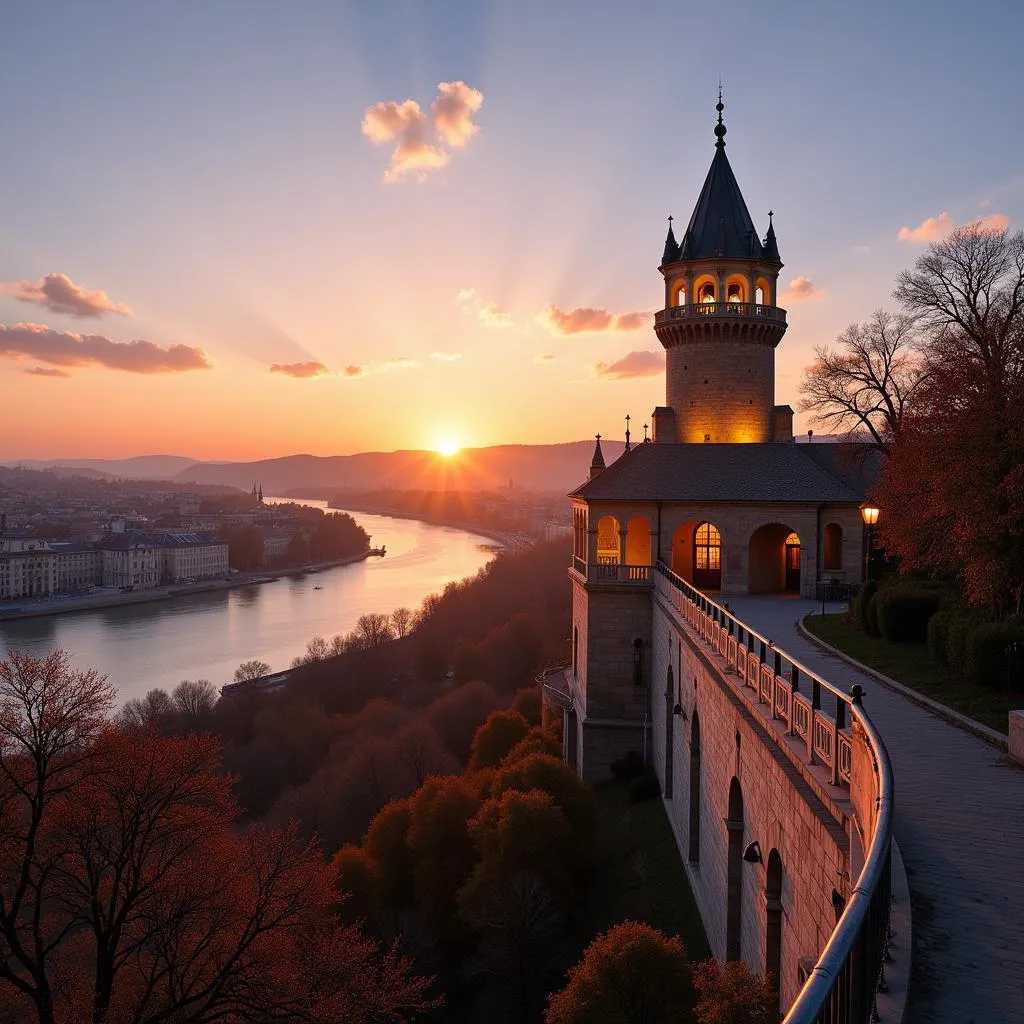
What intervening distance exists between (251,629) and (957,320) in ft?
226

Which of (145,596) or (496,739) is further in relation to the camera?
(145,596)

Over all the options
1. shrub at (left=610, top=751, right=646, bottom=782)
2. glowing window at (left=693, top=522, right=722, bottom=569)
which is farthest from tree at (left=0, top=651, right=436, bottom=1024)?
glowing window at (left=693, top=522, right=722, bottom=569)

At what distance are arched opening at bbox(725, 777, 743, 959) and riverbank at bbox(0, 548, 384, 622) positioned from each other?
9131cm

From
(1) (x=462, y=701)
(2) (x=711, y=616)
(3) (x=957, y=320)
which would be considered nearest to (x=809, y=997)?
(2) (x=711, y=616)

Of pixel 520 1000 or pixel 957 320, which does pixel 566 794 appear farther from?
pixel 957 320

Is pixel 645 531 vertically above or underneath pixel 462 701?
above

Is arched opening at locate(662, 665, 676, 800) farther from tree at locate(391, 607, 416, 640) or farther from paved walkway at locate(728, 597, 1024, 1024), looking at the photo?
tree at locate(391, 607, 416, 640)

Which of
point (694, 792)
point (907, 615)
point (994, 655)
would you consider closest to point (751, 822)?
point (994, 655)

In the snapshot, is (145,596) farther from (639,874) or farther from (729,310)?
(639,874)

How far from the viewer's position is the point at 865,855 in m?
5.91

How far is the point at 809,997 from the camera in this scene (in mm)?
3330

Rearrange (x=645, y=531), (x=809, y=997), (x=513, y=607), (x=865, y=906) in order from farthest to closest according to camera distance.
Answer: (x=513, y=607) → (x=645, y=531) → (x=865, y=906) → (x=809, y=997)

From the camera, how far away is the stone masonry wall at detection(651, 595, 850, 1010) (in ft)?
24.8

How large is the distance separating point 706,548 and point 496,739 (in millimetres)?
14590
